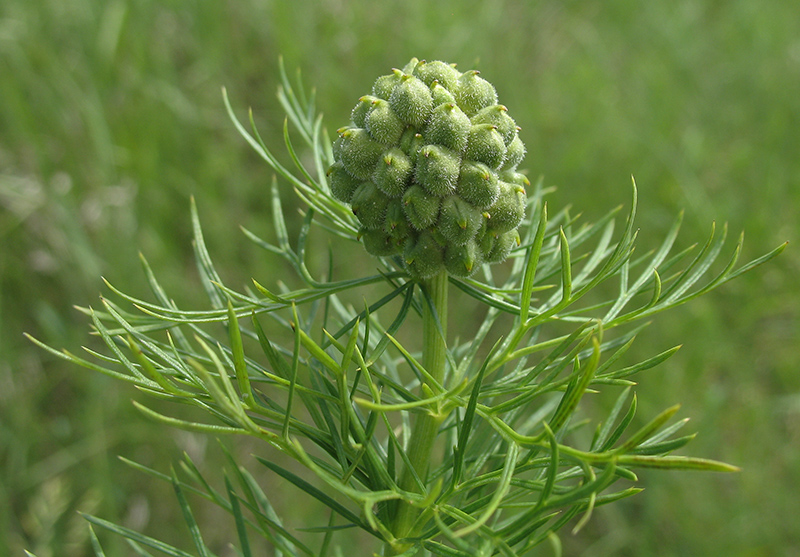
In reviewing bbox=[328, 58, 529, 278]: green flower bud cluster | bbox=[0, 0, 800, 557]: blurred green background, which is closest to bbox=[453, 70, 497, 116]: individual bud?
bbox=[328, 58, 529, 278]: green flower bud cluster

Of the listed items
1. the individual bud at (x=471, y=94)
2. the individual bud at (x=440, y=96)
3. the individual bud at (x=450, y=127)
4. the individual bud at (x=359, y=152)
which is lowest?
the individual bud at (x=359, y=152)

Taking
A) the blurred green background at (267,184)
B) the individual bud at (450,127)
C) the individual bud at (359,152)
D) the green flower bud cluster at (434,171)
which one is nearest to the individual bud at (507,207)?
the green flower bud cluster at (434,171)

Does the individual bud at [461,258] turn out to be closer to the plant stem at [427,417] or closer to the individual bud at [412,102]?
the plant stem at [427,417]

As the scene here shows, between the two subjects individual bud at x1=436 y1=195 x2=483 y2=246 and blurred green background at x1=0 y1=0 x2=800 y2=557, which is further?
blurred green background at x1=0 y1=0 x2=800 y2=557

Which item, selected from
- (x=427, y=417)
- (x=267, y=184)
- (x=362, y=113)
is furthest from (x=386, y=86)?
(x=267, y=184)

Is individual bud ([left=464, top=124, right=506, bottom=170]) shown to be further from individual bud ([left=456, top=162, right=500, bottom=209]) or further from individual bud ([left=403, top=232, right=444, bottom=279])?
individual bud ([left=403, top=232, right=444, bottom=279])

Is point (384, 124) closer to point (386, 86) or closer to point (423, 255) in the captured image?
point (386, 86)
